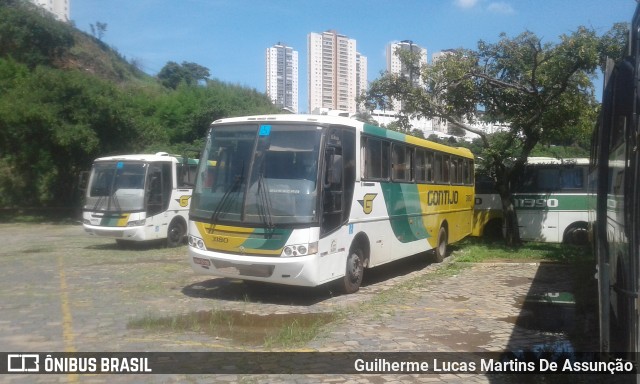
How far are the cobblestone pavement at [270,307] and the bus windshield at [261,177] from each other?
59.3 inches

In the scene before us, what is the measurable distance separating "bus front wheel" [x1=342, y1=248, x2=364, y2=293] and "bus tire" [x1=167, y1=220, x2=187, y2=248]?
8.51 meters

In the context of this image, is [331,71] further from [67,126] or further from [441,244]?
[441,244]

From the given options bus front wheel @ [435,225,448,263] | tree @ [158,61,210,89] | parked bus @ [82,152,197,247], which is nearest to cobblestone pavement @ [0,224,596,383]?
bus front wheel @ [435,225,448,263]

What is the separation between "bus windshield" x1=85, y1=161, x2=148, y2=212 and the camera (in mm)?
16531

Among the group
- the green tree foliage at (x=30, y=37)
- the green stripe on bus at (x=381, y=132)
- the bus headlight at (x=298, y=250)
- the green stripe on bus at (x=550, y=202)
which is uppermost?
the green tree foliage at (x=30, y=37)

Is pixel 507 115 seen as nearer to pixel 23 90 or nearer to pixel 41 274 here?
pixel 41 274

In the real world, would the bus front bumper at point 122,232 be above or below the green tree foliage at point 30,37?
below

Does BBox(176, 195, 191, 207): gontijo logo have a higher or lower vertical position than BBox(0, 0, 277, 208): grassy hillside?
lower

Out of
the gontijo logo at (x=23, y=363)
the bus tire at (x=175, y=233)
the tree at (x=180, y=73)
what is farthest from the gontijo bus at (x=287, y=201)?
the tree at (x=180, y=73)

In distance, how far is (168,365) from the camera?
637cm

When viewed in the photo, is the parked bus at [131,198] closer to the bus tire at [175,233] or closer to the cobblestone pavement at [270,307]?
the bus tire at [175,233]

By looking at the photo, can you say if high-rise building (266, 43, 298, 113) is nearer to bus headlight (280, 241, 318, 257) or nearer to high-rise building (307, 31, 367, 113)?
high-rise building (307, 31, 367, 113)

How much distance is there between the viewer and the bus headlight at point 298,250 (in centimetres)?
920

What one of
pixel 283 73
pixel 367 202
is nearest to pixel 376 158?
pixel 367 202
